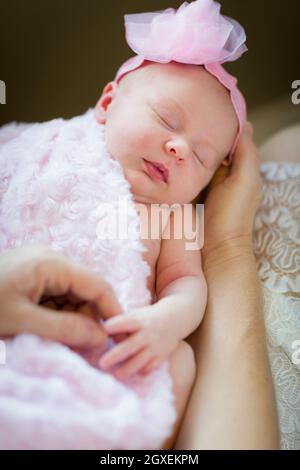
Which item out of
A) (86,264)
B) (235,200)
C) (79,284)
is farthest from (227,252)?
(79,284)

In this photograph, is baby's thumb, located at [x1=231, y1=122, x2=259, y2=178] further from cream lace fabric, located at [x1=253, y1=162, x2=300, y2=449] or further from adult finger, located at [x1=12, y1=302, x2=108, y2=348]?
adult finger, located at [x1=12, y1=302, x2=108, y2=348]

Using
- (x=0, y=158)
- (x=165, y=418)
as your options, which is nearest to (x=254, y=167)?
(x=0, y=158)

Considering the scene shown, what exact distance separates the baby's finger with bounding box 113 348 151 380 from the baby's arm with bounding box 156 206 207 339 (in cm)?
9

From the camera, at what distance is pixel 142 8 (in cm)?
160

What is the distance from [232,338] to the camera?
3.20 feet

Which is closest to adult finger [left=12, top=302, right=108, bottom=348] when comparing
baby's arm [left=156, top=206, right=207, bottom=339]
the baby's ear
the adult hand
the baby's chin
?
the adult hand

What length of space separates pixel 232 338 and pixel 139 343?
26cm

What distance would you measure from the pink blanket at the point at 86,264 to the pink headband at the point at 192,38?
23 cm

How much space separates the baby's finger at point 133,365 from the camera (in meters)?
0.78

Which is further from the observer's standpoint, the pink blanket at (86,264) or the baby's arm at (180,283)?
the baby's arm at (180,283)

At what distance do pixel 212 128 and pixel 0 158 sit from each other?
0.50 meters

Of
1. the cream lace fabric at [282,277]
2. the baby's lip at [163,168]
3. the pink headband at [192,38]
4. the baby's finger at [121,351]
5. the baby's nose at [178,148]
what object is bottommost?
the cream lace fabric at [282,277]

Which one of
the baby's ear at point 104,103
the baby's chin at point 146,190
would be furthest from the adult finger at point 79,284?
the baby's ear at point 104,103

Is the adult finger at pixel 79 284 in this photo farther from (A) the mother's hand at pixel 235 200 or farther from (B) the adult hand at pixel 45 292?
(A) the mother's hand at pixel 235 200
